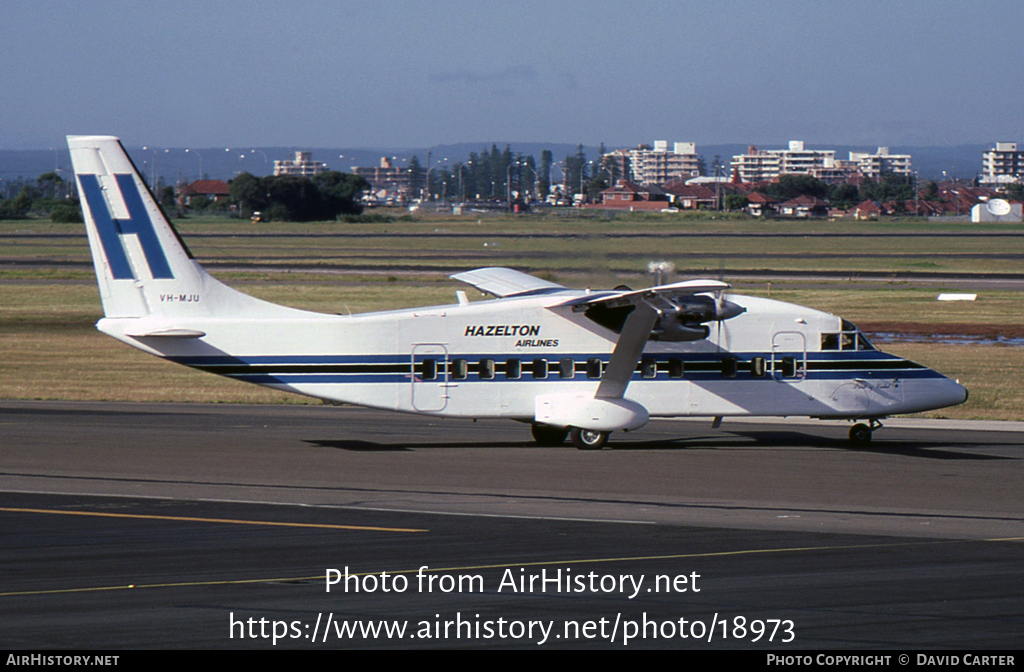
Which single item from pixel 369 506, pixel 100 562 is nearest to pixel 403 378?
pixel 369 506

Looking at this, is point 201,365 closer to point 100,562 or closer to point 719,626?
point 100,562

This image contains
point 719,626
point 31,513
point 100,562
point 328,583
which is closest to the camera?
point 719,626

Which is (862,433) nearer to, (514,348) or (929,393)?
(929,393)

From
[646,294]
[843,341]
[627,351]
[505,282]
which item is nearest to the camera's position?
[646,294]

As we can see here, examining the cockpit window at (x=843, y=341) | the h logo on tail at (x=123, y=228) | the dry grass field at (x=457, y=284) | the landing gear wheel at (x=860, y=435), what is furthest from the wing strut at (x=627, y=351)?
the h logo on tail at (x=123, y=228)

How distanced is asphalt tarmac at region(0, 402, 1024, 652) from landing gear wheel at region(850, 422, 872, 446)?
262 mm

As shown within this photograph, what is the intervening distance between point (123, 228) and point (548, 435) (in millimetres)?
10175

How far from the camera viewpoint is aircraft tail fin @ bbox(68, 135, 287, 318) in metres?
24.5

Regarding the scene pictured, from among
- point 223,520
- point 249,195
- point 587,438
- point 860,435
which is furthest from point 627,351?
point 249,195

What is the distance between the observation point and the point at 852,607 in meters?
12.7

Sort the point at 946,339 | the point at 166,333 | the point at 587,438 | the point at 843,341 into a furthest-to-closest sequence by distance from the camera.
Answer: the point at 946,339
the point at 843,341
the point at 587,438
the point at 166,333

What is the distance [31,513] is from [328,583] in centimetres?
702

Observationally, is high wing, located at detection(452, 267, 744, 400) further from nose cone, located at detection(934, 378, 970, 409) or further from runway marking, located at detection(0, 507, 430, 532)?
runway marking, located at detection(0, 507, 430, 532)

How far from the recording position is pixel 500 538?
54.7ft
